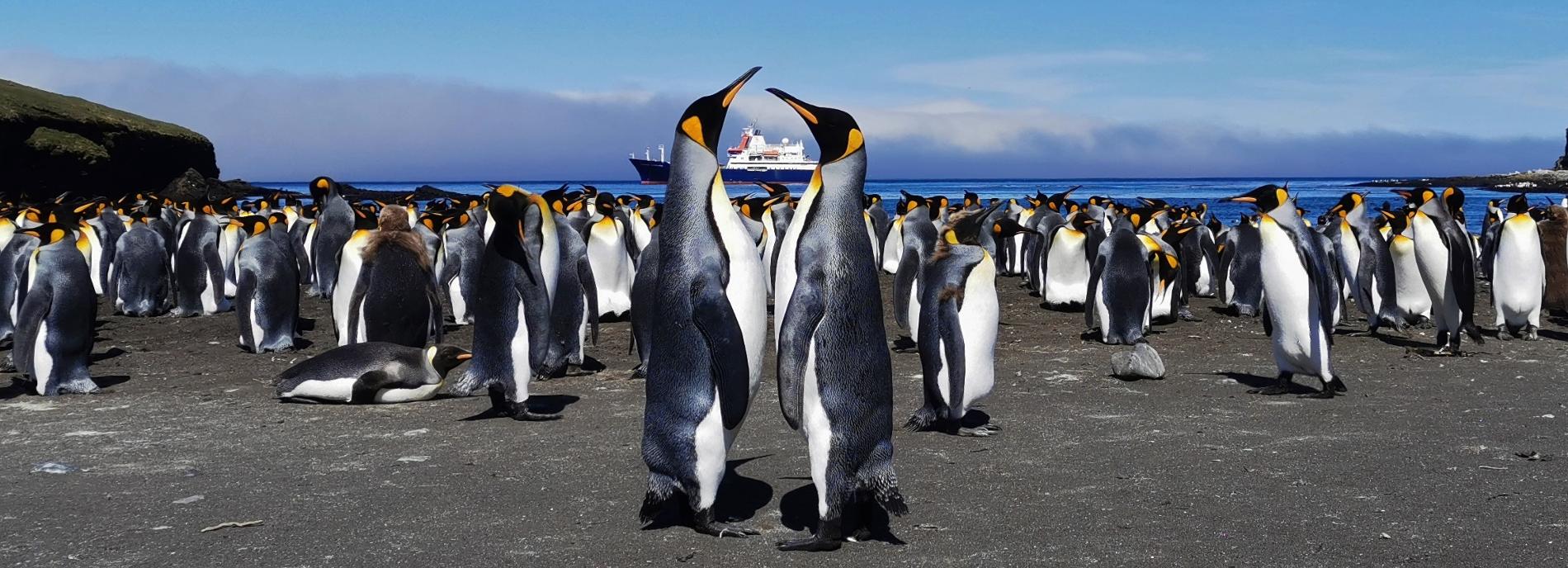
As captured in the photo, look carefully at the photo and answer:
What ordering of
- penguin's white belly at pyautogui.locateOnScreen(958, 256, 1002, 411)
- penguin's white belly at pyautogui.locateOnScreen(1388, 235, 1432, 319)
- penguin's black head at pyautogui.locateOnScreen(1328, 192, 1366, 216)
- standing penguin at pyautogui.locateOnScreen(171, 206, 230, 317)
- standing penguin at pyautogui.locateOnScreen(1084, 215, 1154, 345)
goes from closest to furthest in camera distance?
penguin's white belly at pyautogui.locateOnScreen(958, 256, 1002, 411) < standing penguin at pyautogui.locateOnScreen(1084, 215, 1154, 345) < penguin's white belly at pyautogui.locateOnScreen(1388, 235, 1432, 319) < penguin's black head at pyautogui.locateOnScreen(1328, 192, 1366, 216) < standing penguin at pyautogui.locateOnScreen(171, 206, 230, 317)

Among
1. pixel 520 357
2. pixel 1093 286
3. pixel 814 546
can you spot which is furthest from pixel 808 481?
pixel 1093 286

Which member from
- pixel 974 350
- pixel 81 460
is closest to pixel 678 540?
pixel 974 350

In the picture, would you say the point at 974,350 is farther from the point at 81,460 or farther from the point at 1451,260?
the point at 1451,260

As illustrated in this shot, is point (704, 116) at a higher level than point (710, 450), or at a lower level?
higher

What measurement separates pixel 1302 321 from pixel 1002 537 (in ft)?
12.7

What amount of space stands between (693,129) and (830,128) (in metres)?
0.49

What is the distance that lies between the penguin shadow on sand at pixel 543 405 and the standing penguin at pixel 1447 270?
6454mm

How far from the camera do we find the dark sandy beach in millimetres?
4223

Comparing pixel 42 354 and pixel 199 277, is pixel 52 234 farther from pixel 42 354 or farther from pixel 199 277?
pixel 199 277

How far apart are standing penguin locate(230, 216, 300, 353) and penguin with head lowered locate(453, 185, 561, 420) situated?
12.3ft

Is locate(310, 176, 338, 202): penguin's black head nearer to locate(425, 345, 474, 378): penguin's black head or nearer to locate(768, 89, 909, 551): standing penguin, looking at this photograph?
locate(425, 345, 474, 378): penguin's black head

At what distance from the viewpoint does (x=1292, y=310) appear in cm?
746

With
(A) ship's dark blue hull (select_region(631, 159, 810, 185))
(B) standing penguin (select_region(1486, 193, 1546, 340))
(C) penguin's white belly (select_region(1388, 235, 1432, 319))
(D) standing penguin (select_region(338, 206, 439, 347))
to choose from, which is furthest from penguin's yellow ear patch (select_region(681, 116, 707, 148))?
(A) ship's dark blue hull (select_region(631, 159, 810, 185))

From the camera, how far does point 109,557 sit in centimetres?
415
